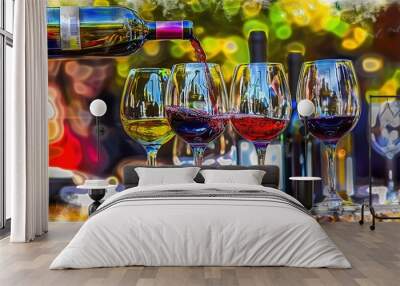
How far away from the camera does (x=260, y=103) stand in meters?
6.54

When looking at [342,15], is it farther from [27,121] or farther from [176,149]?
[27,121]

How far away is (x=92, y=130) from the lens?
6.81 m

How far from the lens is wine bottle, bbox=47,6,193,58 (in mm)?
6703

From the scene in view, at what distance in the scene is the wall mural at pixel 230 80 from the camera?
6.76m

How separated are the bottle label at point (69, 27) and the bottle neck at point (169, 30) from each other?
79 centimetres

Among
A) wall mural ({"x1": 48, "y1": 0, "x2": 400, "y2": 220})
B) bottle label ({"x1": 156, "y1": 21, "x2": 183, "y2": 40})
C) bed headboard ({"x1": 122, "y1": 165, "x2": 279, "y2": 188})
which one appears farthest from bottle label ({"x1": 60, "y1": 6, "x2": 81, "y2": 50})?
bed headboard ({"x1": 122, "y1": 165, "x2": 279, "y2": 188})

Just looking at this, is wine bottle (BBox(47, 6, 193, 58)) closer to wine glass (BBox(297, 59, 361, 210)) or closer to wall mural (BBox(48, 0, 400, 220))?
wall mural (BBox(48, 0, 400, 220))

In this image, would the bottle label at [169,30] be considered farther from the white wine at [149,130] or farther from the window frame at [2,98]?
the window frame at [2,98]

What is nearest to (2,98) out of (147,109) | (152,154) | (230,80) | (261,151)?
(147,109)

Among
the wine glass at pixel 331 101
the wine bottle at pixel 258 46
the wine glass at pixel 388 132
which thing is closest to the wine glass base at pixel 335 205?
the wine glass at pixel 331 101

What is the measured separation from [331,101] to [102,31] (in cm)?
263

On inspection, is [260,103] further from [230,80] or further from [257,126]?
[230,80]

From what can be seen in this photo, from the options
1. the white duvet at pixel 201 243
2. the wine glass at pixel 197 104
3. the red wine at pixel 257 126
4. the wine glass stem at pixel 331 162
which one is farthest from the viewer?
the wine glass stem at pixel 331 162

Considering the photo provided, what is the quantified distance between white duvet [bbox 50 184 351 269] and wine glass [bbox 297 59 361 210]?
2522 millimetres
